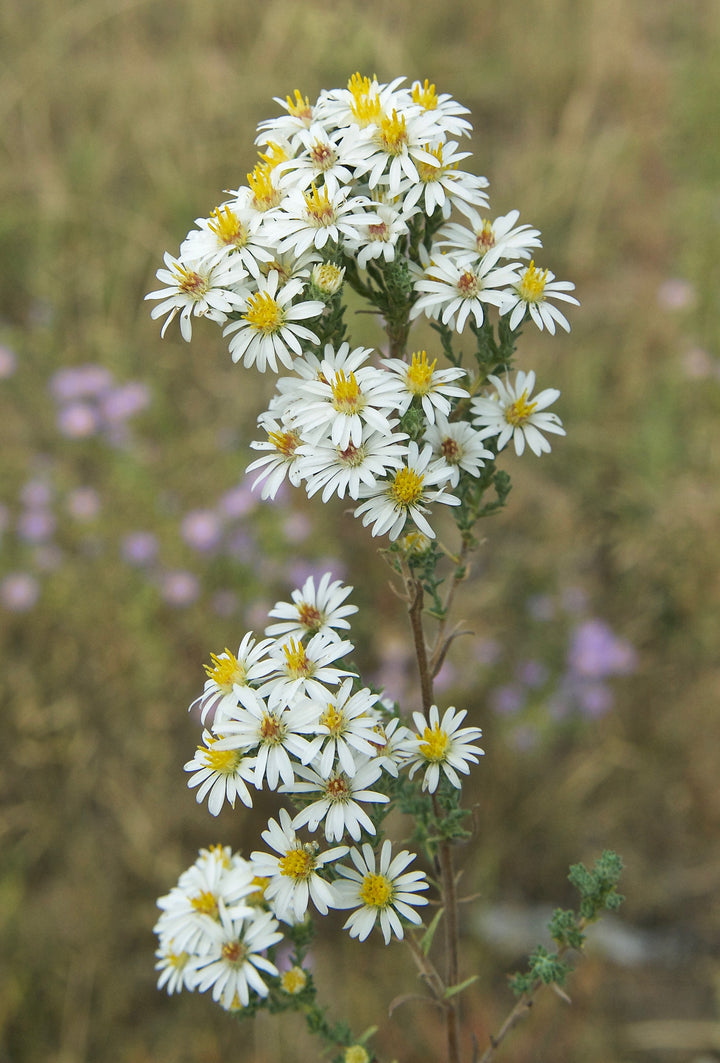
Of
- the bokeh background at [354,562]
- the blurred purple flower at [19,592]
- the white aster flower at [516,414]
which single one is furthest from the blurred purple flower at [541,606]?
the white aster flower at [516,414]

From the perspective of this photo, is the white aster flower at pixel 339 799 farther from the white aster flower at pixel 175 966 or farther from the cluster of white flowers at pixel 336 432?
the white aster flower at pixel 175 966

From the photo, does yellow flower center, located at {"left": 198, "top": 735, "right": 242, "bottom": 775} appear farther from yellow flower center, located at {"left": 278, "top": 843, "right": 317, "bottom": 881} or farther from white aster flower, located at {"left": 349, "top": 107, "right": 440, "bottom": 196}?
white aster flower, located at {"left": 349, "top": 107, "right": 440, "bottom": 196}

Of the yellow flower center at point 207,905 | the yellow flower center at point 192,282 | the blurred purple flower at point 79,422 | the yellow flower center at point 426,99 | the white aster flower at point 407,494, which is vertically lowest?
the yellow flower center at point 207,905

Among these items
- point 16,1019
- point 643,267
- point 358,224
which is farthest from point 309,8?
point 16,1019

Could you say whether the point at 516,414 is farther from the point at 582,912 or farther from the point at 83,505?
the point at 83,505

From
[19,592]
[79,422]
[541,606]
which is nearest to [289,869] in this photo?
[541,606]

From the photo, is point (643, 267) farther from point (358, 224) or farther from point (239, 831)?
point (358, 224)
